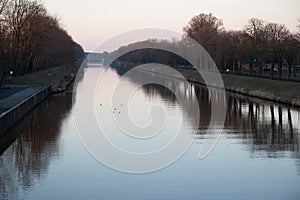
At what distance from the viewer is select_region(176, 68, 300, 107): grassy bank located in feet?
130

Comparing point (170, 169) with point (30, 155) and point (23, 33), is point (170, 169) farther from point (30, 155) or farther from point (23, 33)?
point (23, 33)

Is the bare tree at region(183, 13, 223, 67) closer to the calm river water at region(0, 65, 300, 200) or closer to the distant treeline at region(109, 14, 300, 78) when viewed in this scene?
the distant treeline at region(109, 14, 300, 78)

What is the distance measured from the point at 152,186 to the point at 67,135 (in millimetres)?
10223

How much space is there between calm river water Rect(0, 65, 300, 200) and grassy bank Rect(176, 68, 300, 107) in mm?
10923

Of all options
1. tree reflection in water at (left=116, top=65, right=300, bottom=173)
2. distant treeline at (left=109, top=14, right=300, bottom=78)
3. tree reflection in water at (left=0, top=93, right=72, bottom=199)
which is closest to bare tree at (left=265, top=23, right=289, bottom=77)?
distant treeline at (left=109, top=14, right=300, bottom=78)

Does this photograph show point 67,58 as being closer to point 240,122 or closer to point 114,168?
point 240,122

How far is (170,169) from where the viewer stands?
59.3 ft

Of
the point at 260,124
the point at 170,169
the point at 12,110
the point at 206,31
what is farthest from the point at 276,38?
the point at 170,169

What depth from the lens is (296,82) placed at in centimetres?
4397

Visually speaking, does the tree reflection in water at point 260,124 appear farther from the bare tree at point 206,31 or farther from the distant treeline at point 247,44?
the bare tree at point 206,31

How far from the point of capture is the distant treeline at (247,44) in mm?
54031

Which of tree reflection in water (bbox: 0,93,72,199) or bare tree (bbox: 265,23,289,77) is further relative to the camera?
bare tree (bbox: 265,23,289,77)

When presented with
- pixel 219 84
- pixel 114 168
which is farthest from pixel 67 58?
pixel 114 168

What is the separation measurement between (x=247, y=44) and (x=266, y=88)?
21934 mm
